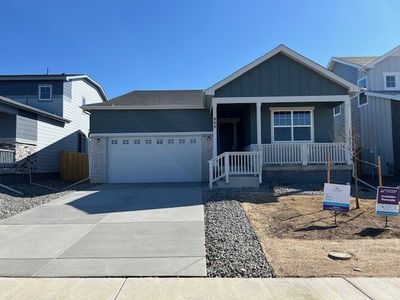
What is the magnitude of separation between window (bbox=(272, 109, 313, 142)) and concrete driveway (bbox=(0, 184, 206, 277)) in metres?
6.78

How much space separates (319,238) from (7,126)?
15645mm

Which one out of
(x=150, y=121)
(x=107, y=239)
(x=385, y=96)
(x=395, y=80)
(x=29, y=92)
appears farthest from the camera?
(x=29, y=92)

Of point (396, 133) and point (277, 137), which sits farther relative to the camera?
point (396, 133)

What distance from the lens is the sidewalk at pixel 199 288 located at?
190 inches

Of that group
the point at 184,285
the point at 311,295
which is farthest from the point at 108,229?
the point at 311,295

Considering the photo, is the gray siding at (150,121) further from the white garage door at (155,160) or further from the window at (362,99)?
the window at (362,99)

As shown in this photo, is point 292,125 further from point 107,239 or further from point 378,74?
point 107,239

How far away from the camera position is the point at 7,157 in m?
17.2

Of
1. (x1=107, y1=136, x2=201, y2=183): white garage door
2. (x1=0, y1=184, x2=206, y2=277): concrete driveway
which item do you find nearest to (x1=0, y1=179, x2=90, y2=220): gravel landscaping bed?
(x1=0, y1=184, x2=206, y2=277): concrete driveway

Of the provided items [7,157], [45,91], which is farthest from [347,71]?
[7,157]

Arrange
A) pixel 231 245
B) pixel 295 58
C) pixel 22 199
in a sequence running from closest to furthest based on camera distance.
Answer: pixel 231 245, pixel 22 199, pixel 295 58

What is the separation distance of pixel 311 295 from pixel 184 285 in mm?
1686

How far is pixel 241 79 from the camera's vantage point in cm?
1600

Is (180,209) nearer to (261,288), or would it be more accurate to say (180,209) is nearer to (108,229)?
(108,229)
